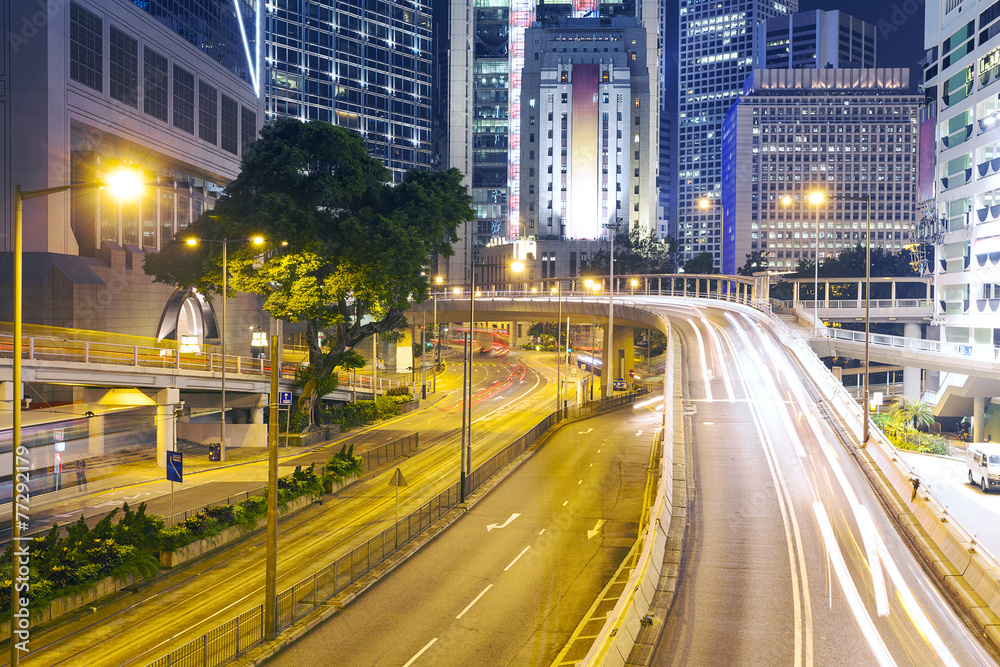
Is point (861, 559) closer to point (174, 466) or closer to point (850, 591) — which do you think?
point (850, 591)

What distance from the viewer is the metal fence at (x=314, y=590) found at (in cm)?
1739

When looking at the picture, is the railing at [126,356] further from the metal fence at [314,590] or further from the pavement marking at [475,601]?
the pavement marking at [475,601]

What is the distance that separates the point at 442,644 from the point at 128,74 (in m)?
Result: 56.7

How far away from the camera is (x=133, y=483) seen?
38156mm

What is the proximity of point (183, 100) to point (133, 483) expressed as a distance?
1723 inches

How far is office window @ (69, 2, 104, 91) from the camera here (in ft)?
176

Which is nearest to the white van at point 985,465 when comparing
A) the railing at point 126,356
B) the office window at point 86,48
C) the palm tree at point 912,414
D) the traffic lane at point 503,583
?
the palm tree at point 912,414

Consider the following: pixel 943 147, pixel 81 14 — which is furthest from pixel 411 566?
pixel 943 147

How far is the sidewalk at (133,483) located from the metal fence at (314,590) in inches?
385

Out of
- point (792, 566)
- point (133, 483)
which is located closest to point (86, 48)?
point (133, 483)

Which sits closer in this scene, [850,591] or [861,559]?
[850,591]

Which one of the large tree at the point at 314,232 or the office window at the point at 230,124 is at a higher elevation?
the office window at the point at 230,124

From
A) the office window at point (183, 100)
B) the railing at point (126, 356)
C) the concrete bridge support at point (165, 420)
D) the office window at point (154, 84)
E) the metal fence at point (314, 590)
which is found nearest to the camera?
the metal fence at point (314, 590)

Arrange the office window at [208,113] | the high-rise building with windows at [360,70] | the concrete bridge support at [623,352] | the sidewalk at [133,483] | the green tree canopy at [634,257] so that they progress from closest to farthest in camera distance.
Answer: the sidewalk at [133,483] < the office window at [208,113] < the concrete bridge support at [623,352] < the green tree canopy at [634,257] < the high-rise building with windows at [360,70]
